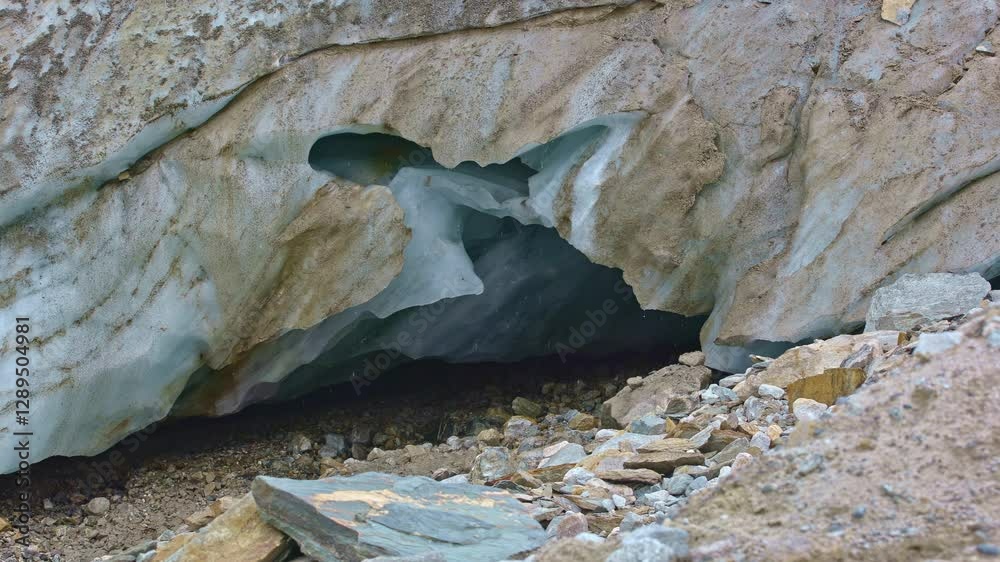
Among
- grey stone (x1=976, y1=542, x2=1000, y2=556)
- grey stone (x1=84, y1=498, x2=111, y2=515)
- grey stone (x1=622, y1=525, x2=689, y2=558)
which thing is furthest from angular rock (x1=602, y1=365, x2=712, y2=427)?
grey stone (x1=976, y1=542, x2=1000, y2=556)

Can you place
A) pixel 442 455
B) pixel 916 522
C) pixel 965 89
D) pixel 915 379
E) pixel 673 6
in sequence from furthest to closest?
pixel 442 455
pixel 673 6
pixel 965 89
pixel 915 379
pixel 916 522

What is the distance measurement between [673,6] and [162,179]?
2.49 meters

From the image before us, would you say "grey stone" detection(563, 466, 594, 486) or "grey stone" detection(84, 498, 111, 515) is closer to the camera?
"grey stone" detection(563, 466, 594, 486)

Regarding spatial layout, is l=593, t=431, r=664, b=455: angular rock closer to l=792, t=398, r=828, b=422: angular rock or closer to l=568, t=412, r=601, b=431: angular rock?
l=792, t=398, r=828, b=422: angular rock

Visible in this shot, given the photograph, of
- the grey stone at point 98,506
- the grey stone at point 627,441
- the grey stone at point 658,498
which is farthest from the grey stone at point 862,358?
the grey stone at point 98,506

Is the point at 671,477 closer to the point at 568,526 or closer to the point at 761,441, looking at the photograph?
the point at 761,441

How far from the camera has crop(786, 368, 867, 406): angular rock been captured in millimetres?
3699

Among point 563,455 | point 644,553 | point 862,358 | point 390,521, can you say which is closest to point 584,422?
point 563,455

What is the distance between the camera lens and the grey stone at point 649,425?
4301 millimetres

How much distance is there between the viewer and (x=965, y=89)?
4.52m

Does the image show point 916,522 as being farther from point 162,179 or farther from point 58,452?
point 58,452

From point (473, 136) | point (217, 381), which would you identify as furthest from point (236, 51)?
point (217, 381)

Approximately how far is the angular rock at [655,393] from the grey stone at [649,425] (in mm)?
405

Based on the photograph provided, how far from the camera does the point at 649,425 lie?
435cm
